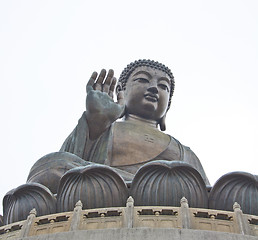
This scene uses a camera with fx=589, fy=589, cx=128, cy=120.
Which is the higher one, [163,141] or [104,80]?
[104,80]

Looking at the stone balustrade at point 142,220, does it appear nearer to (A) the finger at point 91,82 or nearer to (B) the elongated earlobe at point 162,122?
(A) the finger at point 91,82

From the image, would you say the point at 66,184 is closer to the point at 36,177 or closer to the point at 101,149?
the point at 36,177

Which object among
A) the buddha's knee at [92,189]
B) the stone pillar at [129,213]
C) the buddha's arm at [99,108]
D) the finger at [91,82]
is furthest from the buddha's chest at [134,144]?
the stone pillar at [129,213]

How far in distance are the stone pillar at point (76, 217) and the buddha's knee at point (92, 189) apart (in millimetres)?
351

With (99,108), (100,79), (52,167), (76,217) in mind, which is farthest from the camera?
(100,79)

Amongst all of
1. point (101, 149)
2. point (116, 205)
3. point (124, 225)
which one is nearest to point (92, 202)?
point (116, 205)

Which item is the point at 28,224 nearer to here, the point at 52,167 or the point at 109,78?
the point at 52,167

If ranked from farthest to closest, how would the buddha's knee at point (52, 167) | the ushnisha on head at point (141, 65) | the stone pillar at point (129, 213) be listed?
the ushnisha on head at point (141, 65), the buddha's knee at point (52, 167), the stone pillar at point (129, 213)

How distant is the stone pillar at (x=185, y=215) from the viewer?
5727 millimetres

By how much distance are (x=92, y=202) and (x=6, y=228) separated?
0.96 m

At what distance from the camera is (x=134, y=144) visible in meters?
9.73

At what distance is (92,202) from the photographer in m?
6.49

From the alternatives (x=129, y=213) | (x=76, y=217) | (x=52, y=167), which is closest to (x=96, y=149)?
(x=52, y=167)

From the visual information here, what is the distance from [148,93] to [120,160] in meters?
1.73
